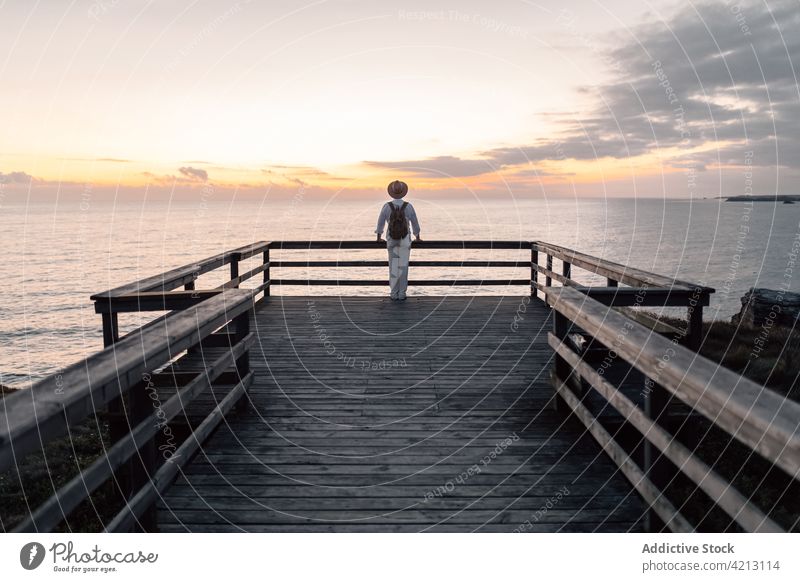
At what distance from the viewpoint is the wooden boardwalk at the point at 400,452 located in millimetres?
3631

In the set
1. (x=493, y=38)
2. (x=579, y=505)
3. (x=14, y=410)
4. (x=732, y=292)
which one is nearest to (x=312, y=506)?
(x=579, y=505)

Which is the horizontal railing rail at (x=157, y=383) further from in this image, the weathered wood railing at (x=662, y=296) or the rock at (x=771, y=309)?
the rock at (x=771, y=309)

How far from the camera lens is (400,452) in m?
4.57

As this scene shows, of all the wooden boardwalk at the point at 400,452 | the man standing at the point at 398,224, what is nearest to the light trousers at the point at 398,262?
the man standing at the point at 398,224

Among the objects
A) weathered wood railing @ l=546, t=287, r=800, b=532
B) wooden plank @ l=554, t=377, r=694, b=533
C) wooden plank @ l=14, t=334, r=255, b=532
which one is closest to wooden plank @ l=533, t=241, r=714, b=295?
weathered wood railing @ l=546, t=287, r=800, b=532

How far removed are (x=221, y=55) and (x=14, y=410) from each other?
752 centimetres

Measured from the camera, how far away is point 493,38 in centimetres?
1131

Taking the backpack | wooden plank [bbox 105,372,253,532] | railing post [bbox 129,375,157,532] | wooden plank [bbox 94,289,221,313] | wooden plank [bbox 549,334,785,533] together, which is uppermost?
the backpack

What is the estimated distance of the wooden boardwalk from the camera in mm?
3631
